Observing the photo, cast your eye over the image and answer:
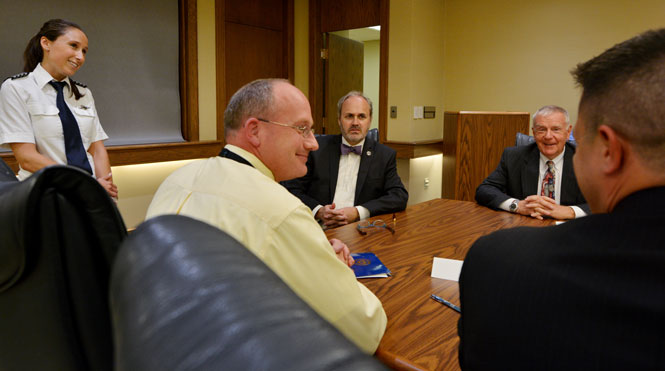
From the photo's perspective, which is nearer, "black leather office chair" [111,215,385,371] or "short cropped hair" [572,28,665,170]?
"black leather office chair" [111,215,385,371]

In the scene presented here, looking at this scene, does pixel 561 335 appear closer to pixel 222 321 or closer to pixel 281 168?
pixel 222 321

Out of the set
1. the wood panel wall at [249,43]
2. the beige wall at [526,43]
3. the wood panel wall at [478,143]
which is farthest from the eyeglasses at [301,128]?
the beige wall at [526,43]

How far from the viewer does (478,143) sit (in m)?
4.18

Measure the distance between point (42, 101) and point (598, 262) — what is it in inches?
103

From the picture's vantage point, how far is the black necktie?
243 centimetres

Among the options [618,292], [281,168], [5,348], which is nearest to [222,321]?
[5,348]

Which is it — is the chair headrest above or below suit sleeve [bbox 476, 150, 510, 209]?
above

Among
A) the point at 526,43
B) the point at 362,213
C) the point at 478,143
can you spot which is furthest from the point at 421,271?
the point at 526,43

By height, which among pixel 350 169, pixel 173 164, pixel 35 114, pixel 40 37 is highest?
pixel 40 37

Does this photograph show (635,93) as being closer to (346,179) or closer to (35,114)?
(346,179)

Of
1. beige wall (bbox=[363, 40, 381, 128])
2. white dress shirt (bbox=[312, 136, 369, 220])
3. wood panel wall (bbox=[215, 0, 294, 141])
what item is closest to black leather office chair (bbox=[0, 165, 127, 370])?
white dress shirt (bbox=[312, 136, 369, 220])

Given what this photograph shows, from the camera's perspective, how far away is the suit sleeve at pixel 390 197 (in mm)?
2676

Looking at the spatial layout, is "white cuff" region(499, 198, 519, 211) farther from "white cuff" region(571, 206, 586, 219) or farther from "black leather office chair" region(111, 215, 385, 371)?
"black leather office chair" region(111, 215, 385, 371)

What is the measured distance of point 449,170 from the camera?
15.2ft
